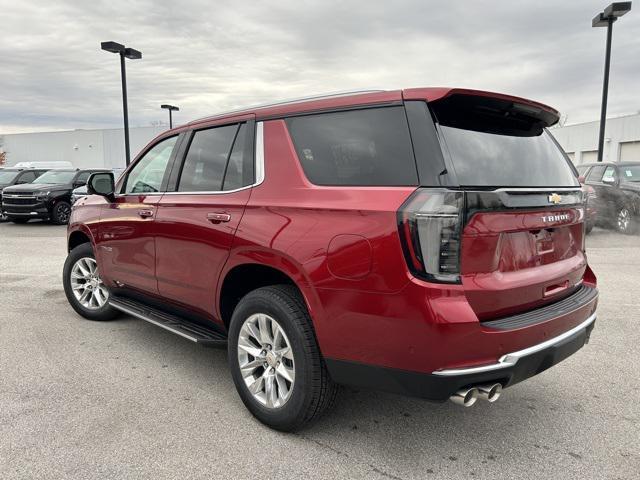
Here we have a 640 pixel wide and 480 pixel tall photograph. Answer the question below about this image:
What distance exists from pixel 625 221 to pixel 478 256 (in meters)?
11.1

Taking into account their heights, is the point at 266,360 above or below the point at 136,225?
below

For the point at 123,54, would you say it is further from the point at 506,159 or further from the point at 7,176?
the point at 506,159

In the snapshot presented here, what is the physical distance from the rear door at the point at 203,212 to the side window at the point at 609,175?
11.0 metres

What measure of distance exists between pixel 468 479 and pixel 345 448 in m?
0.66

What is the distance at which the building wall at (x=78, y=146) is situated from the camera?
48.6 metres

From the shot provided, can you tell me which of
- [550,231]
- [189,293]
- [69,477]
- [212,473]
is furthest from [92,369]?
[550,231]

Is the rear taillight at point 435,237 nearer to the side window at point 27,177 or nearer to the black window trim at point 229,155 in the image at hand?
the black window trim at point 229,155

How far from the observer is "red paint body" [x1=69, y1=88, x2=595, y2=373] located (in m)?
2.24

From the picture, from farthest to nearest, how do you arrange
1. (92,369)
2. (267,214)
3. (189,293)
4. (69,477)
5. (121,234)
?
(121,234) → (92,369) → (189,293) → (267,214) → (69,477)

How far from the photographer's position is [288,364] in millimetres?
2828

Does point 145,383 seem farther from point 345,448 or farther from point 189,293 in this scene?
point 345,448

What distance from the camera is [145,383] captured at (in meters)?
3.57

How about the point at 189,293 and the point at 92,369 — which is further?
the point at 92,369

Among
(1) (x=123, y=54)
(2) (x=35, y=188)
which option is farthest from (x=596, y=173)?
(1) (x=123, y=54)
